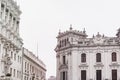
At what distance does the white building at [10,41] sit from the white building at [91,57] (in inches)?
→ 430

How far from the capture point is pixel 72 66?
65625 mm

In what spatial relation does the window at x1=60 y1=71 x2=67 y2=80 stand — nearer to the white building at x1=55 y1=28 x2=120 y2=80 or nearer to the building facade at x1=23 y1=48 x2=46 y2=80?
the white building at x1=55 y1=28 x2=120 y2=80

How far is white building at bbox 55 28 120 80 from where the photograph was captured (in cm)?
6425

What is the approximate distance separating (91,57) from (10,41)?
19.7 meters

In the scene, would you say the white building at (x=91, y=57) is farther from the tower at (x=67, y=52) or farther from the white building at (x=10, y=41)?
the white building at (x=10, y=41)

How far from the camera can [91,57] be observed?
2574 inches

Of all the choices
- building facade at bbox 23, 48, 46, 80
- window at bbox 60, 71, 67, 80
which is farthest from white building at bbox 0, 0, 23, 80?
window at bbox 60, 71, 67, 80

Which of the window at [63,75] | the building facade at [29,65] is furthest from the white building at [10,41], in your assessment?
the window at [63,75]

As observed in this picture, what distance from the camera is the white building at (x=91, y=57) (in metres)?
64.2

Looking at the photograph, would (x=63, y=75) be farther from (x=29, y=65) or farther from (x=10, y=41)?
(x=10, y=41)

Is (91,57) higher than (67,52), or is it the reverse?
(67,52)

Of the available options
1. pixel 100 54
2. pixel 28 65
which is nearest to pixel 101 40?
pixel 100 54

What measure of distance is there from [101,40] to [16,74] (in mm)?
19133

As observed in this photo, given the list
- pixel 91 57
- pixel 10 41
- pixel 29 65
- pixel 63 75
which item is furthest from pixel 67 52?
pixel 10 41
